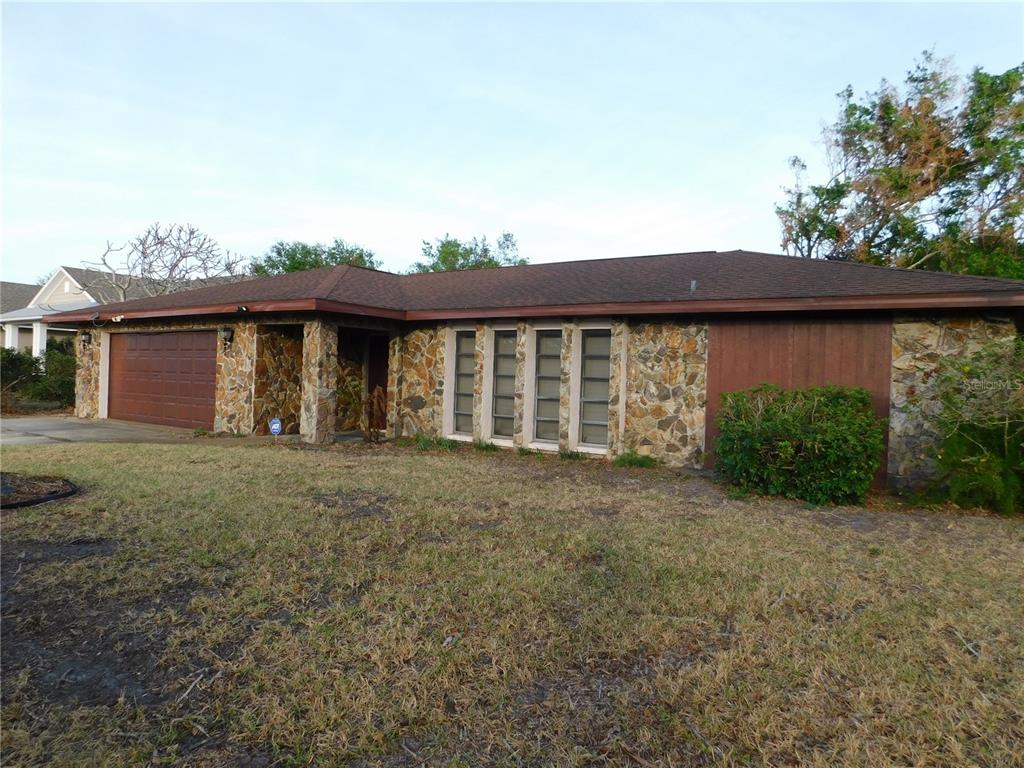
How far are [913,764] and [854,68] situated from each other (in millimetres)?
22770

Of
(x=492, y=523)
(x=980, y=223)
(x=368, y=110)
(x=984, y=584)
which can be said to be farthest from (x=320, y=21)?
(x=980, y=223)

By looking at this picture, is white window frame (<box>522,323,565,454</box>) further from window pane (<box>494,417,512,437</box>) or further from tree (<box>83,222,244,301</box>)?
tree (<box>83,222,244,301</box>)

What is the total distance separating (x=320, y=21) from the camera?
11.6 meters

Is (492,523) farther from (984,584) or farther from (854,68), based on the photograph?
(854,68)

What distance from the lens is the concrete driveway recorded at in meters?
11.6

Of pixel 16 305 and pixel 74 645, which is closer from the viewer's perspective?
pixel 74 645

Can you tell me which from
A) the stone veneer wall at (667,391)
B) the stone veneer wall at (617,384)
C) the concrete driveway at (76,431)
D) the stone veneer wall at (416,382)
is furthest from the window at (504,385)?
the concrete driveway at (76,431)

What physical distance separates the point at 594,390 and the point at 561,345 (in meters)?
0.97

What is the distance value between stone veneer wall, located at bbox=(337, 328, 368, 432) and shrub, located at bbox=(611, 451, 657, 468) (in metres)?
6.24

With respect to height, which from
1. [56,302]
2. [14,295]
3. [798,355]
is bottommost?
[798,355]

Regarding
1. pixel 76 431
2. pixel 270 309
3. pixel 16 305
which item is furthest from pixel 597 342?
pixel 16 305

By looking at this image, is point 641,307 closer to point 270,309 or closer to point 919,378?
point 919,378

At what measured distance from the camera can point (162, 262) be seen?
28438 millimetres

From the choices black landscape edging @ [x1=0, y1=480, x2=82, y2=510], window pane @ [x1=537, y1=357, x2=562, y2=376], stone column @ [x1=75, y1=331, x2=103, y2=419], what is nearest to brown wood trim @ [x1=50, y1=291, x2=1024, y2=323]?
window pane @ [x1=537, y1=357, x2=562, y2=376]
